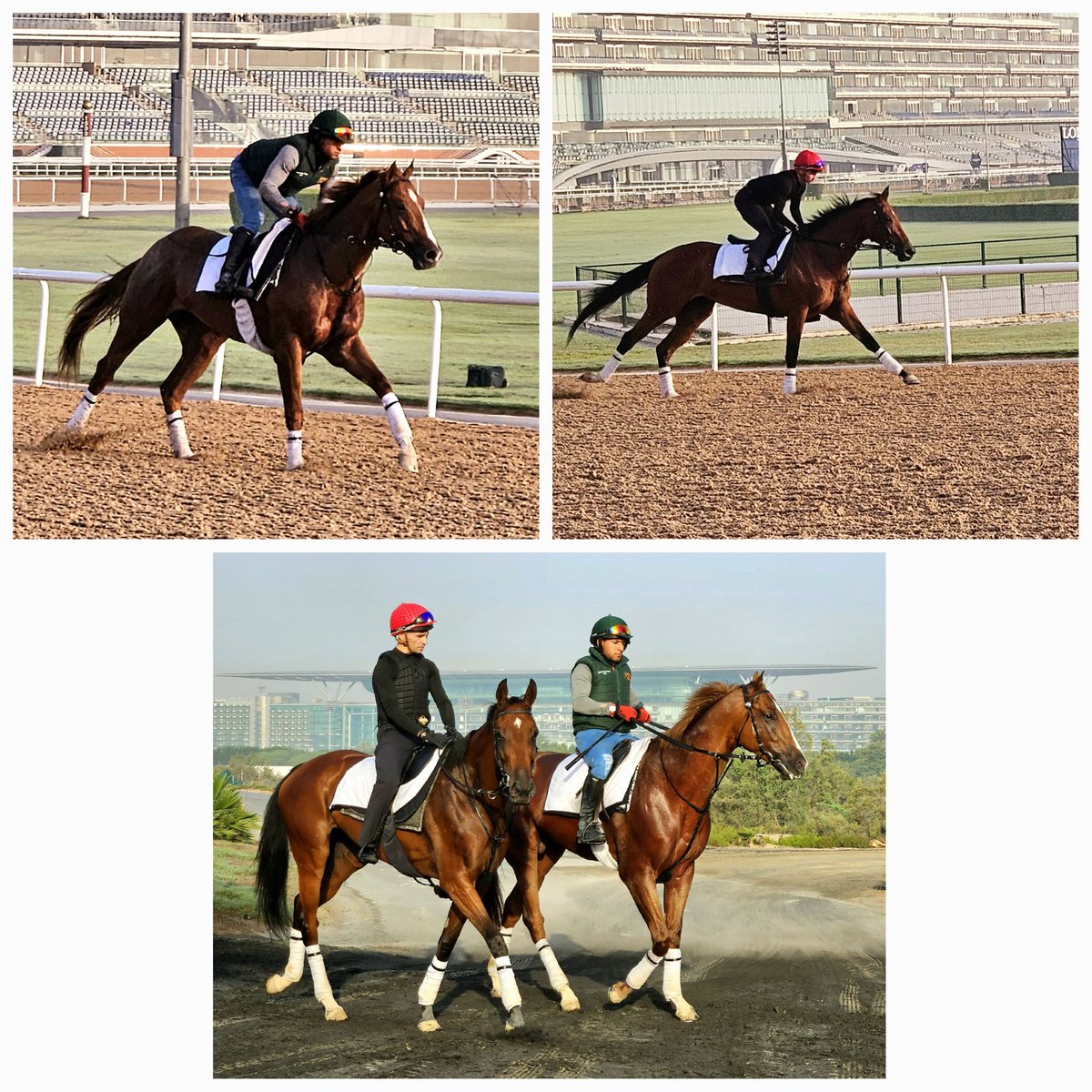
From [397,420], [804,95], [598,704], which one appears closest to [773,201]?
[804,95]

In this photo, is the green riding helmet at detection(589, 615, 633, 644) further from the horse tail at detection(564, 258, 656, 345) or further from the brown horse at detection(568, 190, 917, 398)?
the brown horse at detection(568, 190, 917, 398)

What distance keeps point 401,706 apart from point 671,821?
4.66 feet

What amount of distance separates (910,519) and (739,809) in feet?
6.68

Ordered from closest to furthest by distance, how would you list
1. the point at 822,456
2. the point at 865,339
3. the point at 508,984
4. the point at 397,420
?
1. the point at 508,984
2. the point at 397,420
3. the point at 822,456
4. the point at 865,339

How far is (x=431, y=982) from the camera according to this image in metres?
8.11

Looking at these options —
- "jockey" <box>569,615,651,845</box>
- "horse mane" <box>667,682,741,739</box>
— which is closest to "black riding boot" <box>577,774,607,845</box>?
"jockey" <box>569,615,651,845</box>

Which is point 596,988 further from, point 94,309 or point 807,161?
point 807,161

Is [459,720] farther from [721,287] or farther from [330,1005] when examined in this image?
[721,287]

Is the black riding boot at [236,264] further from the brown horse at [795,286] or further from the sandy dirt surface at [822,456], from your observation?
the brown horse at [795,286]

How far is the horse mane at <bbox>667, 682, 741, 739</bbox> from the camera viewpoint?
8375mm

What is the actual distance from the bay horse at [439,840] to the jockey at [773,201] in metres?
4.58

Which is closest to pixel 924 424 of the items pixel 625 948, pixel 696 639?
pixel 696 639

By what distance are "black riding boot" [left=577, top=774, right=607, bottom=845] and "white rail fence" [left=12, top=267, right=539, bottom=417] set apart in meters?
3.29

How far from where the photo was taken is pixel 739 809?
10.2 metres
